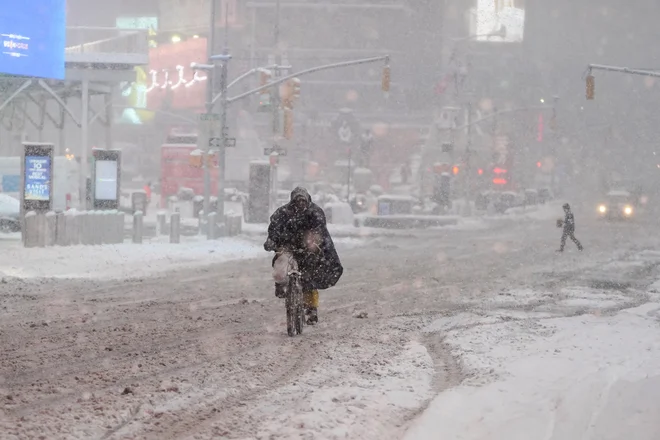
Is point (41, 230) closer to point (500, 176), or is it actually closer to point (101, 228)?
point (101, 228)

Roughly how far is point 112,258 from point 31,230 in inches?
97.7

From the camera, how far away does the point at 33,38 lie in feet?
104

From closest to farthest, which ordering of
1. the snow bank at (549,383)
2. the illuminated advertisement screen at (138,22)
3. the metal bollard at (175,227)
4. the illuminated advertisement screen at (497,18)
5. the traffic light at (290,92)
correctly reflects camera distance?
the snow bank at (549,383)
the metal bollard at (175,227)
the traffic light at (290,92)
the illuminated advertisement screen at (497,18)
the illuminated advertisement screen at (138,22)

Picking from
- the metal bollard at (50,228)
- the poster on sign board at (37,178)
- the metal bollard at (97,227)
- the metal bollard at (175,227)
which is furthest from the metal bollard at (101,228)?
the metal bollard at (175,227)

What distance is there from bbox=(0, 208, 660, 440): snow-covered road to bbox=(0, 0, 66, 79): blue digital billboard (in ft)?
56.1

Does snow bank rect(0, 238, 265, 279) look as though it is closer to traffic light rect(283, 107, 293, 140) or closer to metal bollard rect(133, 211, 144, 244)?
metal bollard rect(133, 211, 144, 244)

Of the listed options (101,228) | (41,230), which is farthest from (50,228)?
(101,228)

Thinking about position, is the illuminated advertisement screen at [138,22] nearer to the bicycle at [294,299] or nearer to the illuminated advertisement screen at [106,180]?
the illuminated advertisement screen at [106,180]

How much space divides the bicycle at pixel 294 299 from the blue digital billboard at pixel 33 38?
24251mm

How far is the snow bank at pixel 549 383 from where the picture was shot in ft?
21.4

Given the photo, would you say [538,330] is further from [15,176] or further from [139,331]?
[15,176]

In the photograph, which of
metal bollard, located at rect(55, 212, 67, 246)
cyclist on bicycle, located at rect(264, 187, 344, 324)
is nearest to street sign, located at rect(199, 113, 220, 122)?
A: metal bollard, located at rect(55, 212, 67, 246)

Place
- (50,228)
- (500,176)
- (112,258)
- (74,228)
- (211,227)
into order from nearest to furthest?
(112,258), (50,228), (74,228), (211,227), (500,176)

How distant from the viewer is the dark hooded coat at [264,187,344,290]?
33.5 feet
